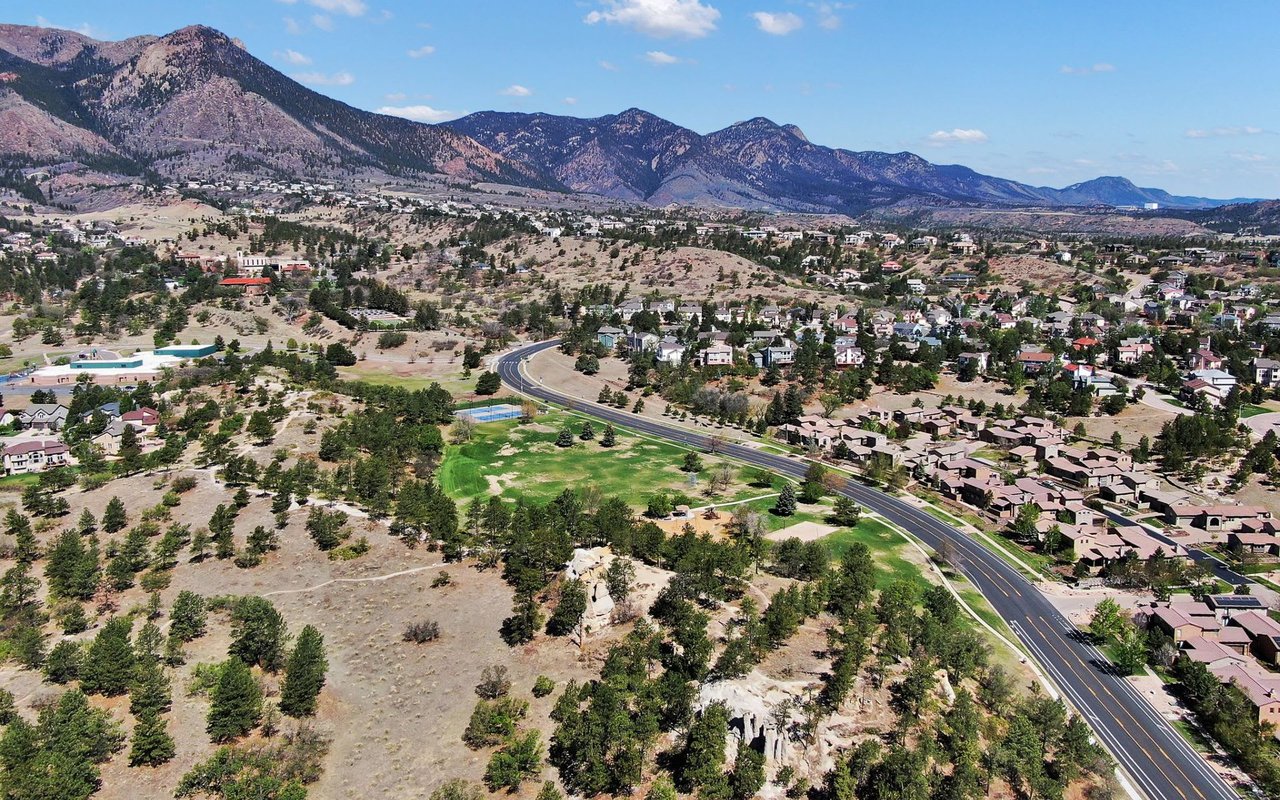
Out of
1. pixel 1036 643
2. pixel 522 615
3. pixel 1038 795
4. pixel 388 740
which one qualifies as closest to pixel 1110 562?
pixel 1036 643

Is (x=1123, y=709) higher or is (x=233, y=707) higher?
(x=233, y=707)

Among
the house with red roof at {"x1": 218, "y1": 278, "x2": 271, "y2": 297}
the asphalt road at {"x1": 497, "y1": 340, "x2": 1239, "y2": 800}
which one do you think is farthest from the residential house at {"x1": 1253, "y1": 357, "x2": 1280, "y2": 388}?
the house with red roof at {"x1": 218, "y1": 278, "x2": 271, "y2": 297}

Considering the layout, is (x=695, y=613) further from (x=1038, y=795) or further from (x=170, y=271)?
(x=170, y=271)

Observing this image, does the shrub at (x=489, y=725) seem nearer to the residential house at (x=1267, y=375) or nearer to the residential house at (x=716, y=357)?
the residential house at (x=716, y=357)

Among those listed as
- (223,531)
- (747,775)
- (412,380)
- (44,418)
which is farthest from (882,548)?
(44,418)

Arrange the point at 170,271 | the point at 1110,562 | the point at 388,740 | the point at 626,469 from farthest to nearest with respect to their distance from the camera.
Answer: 1. the point at 170,271
2. the point at 626,469
3. the point at 1110,562
4. the point at 388,740

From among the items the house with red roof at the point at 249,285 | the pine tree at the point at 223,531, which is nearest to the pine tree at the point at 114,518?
the pine tree at the point at 223,531

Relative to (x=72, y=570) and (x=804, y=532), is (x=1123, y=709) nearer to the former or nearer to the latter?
(x=804, y=532)

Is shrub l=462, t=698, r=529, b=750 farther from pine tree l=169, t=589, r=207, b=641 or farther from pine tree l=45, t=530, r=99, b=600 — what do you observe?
pine tree l=45, t=530, r=99, b=600
